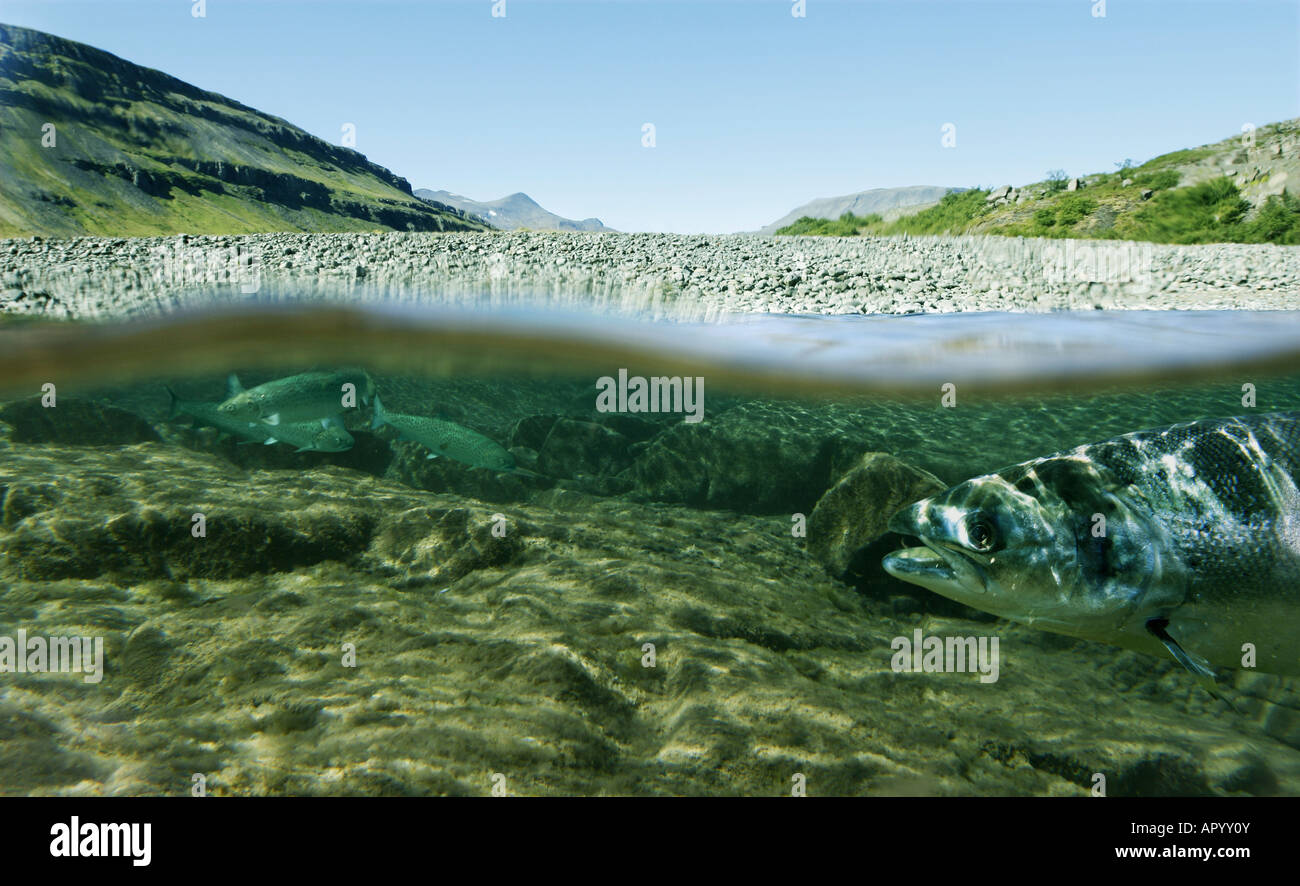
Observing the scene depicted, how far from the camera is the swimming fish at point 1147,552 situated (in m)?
2.72

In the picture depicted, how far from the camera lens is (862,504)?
23.6ft

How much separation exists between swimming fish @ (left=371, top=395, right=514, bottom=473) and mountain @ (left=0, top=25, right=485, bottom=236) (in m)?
76.9

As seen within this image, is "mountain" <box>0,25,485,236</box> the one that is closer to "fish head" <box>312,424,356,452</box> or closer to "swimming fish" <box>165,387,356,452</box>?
"swimming fish" <box>165,387,356,452</box>

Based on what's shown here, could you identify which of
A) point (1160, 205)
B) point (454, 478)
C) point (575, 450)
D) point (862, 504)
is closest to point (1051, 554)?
point (862, 504)

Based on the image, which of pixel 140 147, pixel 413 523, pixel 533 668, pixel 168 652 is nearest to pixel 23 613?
pixel 168 652

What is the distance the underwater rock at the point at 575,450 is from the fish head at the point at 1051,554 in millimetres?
9070

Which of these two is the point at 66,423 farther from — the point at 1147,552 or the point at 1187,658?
the point at 1187,658

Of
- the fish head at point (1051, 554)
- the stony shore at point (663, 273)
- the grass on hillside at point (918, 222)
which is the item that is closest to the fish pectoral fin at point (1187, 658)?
the fish head at point (1051, 554)

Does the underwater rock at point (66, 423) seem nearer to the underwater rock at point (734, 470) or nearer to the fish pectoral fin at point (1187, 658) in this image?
the underwater rock at point (734, 470)

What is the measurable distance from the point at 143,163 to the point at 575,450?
12811cm
